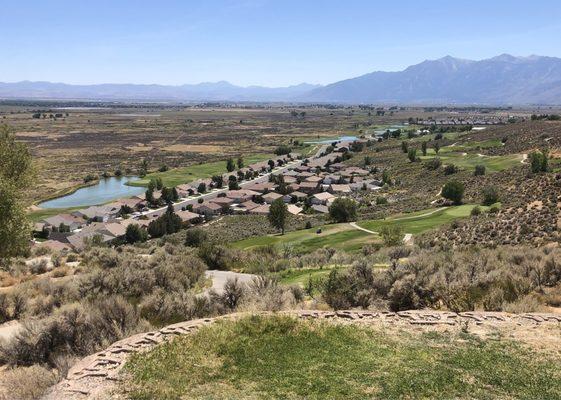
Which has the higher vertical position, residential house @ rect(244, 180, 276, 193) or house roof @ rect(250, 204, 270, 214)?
residential house @ rect(244, 180, 276, 193)

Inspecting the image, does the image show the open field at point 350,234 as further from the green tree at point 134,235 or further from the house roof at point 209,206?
the house roof at point 209,206

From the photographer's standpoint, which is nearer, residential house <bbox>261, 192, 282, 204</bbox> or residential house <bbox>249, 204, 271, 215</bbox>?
residential house <bbox>249, 204, 271, 215</bbox>

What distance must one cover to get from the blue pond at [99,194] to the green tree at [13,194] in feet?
200

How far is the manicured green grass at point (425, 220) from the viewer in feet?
140

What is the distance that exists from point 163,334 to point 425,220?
3916cm

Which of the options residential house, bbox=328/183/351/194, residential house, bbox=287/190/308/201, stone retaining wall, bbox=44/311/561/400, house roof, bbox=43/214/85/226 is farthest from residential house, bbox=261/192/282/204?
stone retaining wall, bbox=44/311/561/400

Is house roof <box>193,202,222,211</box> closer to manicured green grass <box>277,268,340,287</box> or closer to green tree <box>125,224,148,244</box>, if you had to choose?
green tree <box>125,224,148,244</box>

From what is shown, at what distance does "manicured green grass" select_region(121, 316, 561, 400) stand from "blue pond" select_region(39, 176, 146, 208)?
7584cm

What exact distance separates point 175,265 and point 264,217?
49.8m

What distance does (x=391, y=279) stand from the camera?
14.2 meters

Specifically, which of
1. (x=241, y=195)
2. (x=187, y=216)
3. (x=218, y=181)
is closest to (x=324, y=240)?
(x=187, y=216)

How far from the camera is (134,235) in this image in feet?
181

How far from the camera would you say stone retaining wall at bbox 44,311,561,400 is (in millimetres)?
8234

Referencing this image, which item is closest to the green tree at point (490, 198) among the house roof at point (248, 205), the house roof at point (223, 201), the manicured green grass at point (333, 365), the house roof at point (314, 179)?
the house roof at point (248, 205)
